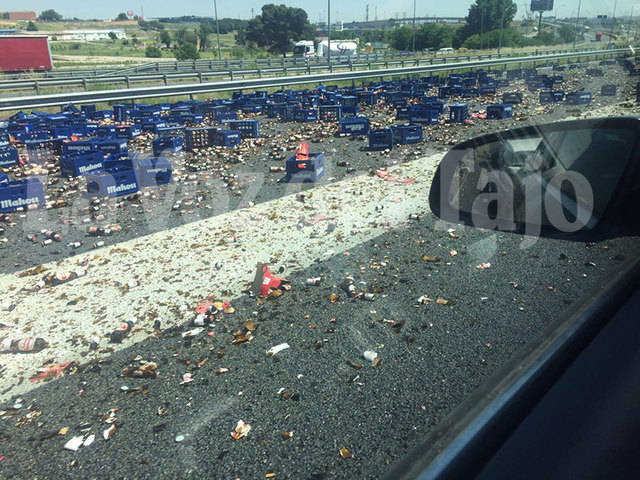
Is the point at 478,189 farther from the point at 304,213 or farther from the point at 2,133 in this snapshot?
the point at 2,133

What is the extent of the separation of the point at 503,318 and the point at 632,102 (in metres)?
23.0

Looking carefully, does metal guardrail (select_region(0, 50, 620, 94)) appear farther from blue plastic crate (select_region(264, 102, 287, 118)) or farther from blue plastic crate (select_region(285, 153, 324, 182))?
blue plastic crate (select_region(285, 153, 324, 182))

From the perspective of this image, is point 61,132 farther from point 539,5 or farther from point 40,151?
point 539,5

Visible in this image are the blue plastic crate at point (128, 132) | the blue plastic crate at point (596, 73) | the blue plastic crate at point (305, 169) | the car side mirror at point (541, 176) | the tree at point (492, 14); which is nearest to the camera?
the car side mirror at point (541, 176)

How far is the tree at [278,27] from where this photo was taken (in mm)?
97062

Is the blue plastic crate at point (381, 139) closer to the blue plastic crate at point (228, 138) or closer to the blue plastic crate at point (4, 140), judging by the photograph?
the blue plastic crate at point (228, 138)

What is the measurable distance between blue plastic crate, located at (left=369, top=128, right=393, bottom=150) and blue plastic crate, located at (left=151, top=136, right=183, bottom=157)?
5546 millimetres

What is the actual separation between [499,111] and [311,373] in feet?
55.8

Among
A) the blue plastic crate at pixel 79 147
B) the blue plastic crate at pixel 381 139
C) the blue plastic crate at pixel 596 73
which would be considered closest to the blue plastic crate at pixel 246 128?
the blue plastic crate at pixel 381 139

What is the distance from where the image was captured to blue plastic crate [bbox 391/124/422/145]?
A: 1412 centimetres

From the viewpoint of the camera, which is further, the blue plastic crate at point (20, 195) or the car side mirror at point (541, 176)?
the blue plastic crate at point (20, 195)

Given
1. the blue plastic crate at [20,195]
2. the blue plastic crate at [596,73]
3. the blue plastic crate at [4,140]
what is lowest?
the blue plastic crate at [20,195]

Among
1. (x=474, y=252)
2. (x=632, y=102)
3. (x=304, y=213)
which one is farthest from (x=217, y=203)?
(x=632, y=102)

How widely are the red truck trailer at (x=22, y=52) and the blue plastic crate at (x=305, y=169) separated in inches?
1928
